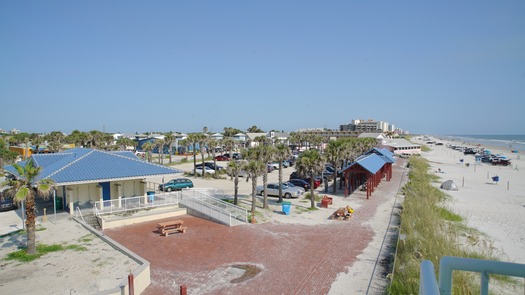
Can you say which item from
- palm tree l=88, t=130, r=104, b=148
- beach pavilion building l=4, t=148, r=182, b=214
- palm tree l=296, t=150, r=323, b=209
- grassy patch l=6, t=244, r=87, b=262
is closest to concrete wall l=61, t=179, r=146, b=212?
beach pavilion building l=4, t=148, r=182, b=214

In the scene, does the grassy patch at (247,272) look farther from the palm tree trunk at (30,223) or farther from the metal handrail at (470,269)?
the metal handrail at (470,269)

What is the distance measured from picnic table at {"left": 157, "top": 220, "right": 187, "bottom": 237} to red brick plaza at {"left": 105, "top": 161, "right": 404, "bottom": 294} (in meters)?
0.35

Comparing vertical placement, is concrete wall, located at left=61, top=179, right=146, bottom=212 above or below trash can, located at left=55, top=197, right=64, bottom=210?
above

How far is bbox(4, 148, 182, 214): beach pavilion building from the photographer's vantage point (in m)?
22.2

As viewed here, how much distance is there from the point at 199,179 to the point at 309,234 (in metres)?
25.9

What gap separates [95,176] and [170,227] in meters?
6.64

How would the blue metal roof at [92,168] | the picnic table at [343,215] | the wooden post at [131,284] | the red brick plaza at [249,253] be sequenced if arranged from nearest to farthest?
the wooden post at [131,284] < the red brick plaza at [249,253] < the blue metal roof at [92,168] < the picnic table at [343,215]

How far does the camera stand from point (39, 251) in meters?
15.9

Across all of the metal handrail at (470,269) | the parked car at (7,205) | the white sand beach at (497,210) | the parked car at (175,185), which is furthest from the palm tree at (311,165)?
the metal handrail at (470,269)

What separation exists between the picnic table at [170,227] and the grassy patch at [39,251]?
13.8ft

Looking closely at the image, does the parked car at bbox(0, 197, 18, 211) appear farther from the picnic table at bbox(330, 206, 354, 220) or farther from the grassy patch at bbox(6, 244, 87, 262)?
the picnic table at bbox(330, 206, 354, 220)

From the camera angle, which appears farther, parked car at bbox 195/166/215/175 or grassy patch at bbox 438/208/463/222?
parked car at bbox 195/166/215/175

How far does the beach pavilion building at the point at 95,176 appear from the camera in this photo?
874 inches

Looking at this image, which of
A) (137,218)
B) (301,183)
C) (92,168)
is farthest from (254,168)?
(301,183)
